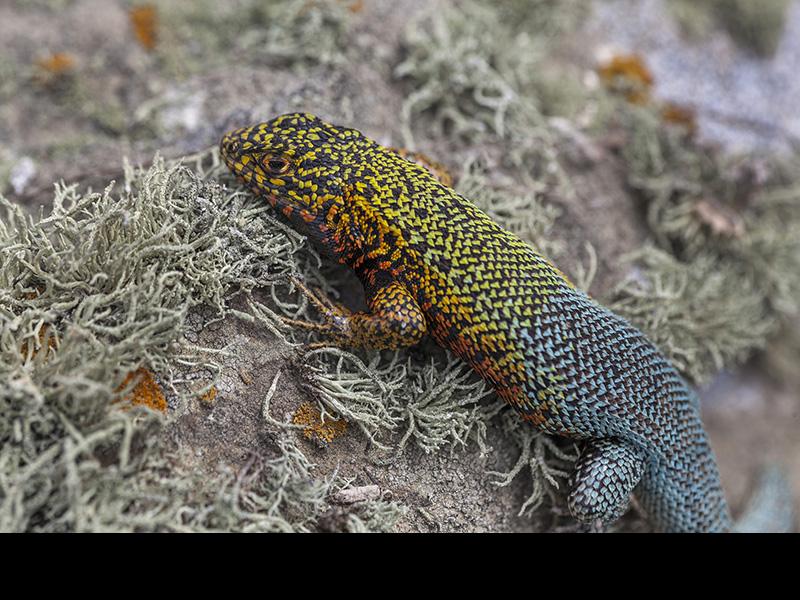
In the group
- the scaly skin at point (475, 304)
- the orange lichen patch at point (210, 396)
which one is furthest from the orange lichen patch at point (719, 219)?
the orange lichen patch at point (210, 396)

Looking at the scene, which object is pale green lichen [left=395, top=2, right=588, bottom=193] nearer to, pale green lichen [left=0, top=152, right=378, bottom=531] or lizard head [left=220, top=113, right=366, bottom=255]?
lizard head [left=220, top=113, right=366, bottom=255]

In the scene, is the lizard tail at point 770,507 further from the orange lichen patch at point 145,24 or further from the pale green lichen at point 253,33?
the orange lichen patch at point 145,24

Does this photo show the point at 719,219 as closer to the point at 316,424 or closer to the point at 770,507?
the point at 770,507

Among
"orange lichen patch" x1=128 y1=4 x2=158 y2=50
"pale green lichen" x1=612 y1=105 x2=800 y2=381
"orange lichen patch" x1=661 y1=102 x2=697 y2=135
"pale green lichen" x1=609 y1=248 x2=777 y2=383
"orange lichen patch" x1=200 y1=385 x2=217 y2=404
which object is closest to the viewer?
"orange lichen patch" x1=200 y1=385 x2=217 y2=404

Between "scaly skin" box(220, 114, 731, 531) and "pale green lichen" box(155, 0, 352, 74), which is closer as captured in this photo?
"scaly skin" box(220, 114, 731, 531)

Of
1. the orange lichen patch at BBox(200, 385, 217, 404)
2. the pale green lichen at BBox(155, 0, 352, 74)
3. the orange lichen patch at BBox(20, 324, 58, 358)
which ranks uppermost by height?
the pale green lichen at BBox(155, 0, 352, 74)

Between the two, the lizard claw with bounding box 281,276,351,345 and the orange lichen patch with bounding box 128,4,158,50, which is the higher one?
the orange lichen patch with bounding box 128,4,158,50

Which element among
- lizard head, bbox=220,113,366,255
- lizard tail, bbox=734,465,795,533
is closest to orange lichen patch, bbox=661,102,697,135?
lizard tail, bbox=734,465,795,533
